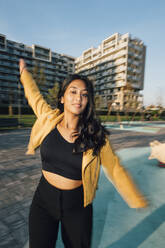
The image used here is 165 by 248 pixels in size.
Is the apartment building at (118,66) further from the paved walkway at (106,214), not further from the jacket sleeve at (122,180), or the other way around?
the jacket sleeve at (122,180)

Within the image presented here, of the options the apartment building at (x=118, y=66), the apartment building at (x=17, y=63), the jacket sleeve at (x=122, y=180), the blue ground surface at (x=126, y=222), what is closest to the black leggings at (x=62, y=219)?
the jacket sleeve at (x=122, y=180)

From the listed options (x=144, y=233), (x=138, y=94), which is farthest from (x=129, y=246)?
(x=138, y=94)

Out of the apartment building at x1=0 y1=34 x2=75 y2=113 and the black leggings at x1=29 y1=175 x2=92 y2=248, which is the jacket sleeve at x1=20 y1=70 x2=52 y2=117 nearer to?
the black leggings at x1=29 y1=175 x2=92 y2=248

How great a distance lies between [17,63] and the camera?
60.4 meters

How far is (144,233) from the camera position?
93.8 inches

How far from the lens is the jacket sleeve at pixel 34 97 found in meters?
1.95

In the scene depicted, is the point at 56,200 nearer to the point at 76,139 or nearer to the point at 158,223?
the point at 76,139

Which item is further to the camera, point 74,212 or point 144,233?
point 144,233

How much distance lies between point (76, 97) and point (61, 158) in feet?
2.13

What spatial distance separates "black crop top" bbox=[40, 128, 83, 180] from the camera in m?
1.33

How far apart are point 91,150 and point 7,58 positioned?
7000 cm

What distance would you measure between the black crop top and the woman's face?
35 centimetres

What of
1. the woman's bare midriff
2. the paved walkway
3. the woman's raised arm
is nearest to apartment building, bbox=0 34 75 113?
the paved walkway

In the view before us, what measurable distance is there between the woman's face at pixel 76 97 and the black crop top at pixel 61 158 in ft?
1.14
